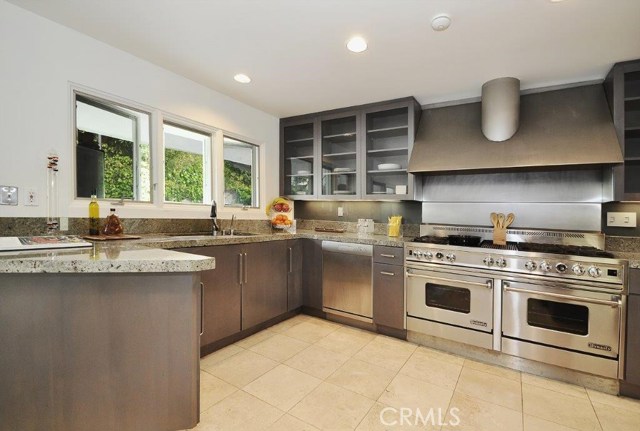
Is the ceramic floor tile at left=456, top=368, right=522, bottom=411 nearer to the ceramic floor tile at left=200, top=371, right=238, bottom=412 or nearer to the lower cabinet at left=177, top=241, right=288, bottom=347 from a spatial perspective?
the ceramic floor tile at left=200, top=371, right=238, bottom=412

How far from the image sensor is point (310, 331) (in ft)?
9.13

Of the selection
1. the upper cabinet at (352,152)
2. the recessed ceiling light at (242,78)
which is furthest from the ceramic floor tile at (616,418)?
the recessed ceiling light at (242,78)

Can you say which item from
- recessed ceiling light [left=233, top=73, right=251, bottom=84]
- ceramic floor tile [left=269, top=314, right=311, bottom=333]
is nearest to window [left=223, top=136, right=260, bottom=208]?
recessed ceiling light [left=233, top=73, right=251, bottom=84]

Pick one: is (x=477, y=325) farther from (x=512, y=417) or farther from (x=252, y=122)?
(x=252, y=122)

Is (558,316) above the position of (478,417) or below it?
above

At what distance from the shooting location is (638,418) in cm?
164

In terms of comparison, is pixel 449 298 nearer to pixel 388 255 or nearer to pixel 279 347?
pixel 388 255

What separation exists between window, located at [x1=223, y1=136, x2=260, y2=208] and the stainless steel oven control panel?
1.96 meters

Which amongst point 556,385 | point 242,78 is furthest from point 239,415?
point 242,78

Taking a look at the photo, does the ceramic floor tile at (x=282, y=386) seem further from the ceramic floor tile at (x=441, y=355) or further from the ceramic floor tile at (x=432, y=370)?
the ceramic floor tile at (x=441, y=355)

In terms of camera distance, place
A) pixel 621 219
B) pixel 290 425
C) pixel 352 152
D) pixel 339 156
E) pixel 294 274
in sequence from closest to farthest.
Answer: pixel 290 425, pixel 621 219, pixel 294 274, pixel 352 152, pixel 339 156

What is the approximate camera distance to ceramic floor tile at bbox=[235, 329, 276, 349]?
2.48 metres

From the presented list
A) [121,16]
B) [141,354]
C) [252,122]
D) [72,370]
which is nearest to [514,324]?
[141,354]

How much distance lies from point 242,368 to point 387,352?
1.18 metres
